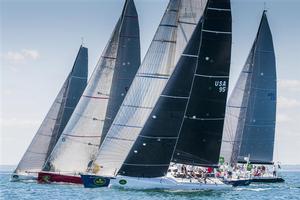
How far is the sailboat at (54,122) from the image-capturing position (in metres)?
71.4

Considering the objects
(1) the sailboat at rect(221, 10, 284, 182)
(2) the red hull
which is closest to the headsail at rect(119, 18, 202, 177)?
(2) the red hull

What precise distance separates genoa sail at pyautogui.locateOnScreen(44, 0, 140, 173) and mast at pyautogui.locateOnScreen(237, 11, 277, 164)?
56.6 feet

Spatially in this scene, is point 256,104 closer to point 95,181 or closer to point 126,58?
point 126,58

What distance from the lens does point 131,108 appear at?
184 feet

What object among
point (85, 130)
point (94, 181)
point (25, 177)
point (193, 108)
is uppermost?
point (193, 108)

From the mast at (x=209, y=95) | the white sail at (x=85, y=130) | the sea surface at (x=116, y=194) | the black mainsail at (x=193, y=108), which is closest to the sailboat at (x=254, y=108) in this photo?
the sea surface at (x=116, y=194)

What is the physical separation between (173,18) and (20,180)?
24.5 meters

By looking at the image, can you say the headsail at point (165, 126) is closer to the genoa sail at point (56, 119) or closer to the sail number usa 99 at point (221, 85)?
the sail number usa 99 at point (221, 85)

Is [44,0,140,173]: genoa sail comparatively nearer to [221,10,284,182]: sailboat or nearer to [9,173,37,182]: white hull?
[9,173,37,182]: white hull

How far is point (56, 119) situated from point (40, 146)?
8.94ft

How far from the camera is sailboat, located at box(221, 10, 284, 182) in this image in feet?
256

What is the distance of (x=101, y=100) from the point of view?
64.2m

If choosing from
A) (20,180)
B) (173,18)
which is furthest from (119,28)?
(20,180)

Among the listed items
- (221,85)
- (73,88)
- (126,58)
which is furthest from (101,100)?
(221,85)
